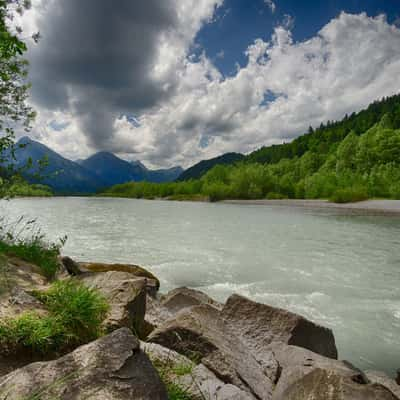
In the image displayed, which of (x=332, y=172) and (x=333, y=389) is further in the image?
(x=332, y=172)

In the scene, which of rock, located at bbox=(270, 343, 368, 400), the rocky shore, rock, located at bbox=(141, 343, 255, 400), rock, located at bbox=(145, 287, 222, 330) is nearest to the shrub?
the rocky shore

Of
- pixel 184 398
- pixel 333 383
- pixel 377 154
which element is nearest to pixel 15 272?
pixel 184 398

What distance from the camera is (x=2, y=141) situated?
17.2ft

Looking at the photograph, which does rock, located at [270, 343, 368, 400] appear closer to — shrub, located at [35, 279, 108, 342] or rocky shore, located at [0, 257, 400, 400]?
rocky shore, located at [0, 257, 400, 400]

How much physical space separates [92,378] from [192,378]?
1.01m

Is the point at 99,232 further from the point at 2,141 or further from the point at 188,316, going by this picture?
the point at 188,316

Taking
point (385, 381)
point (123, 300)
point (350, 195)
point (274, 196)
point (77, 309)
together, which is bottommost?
point (385, 381)

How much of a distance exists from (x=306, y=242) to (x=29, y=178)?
1746 centimetres

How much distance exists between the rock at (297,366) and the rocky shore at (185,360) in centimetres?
1

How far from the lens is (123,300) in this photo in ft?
13.1

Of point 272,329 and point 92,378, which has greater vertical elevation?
point 92,378

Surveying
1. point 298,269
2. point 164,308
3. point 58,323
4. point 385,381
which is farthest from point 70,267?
point 298,269

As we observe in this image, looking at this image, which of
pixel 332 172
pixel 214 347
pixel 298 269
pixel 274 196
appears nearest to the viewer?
pixel 214 347

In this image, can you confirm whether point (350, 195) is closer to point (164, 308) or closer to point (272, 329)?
point (272, 329)
